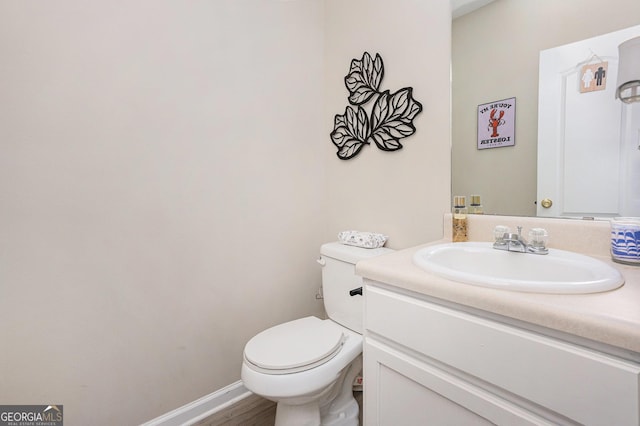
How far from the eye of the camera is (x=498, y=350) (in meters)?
0.63

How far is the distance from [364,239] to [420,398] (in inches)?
29.9

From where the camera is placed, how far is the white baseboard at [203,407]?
127 centimetres

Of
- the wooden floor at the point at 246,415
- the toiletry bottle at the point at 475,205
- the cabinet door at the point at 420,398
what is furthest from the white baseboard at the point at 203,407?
the toiletry bottle at the point at 475,205

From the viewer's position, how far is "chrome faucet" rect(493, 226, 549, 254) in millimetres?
910

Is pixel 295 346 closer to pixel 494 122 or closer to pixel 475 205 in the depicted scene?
pixel 475 205

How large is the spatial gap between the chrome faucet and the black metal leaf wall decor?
2.00 ft

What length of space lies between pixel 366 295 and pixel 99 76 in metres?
1.27

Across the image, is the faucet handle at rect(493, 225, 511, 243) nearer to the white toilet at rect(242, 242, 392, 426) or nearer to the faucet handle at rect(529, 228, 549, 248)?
the faucet handle at rect(529, 228, 549, 248)

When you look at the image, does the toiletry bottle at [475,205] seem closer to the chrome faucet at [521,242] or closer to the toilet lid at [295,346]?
the chrome faucet at [521,242]

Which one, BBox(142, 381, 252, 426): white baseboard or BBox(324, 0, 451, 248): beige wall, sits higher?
BBox(324, 0, 451, 248): beige wall

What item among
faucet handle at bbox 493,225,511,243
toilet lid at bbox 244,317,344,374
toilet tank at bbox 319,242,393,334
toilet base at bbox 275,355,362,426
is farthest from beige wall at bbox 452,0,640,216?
toilet base at bbox 275,355,362,426

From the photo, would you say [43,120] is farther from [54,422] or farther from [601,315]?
[601,315]

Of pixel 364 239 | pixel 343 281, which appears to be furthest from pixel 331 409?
pixel 364 239

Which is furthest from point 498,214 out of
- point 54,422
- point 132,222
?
point 54,422
